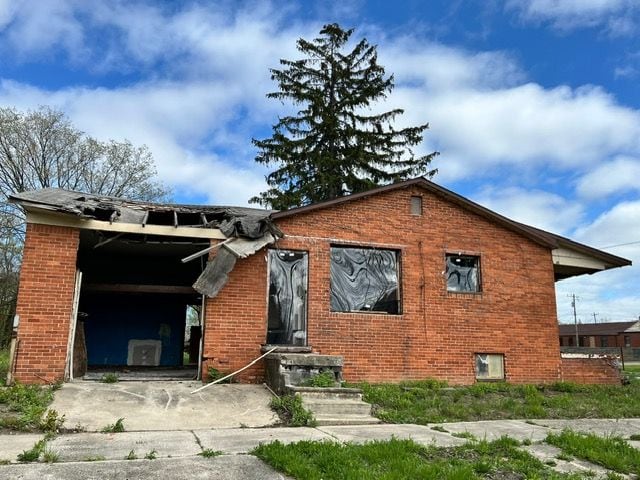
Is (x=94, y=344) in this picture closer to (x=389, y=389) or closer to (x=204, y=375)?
(x=204, y=375)

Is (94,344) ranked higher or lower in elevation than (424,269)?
lower

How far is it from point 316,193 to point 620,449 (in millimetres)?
24386

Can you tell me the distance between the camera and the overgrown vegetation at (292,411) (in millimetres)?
7863

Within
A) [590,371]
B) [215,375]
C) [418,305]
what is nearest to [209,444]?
[215,375]

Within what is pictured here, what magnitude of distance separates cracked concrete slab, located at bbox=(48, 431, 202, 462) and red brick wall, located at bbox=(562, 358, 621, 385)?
10.1 meters

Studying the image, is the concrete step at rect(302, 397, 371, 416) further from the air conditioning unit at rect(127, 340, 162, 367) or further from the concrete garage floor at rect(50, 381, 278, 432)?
the air conditioning unit at rect(127, 340, 162, 367)

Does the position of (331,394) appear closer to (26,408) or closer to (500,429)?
(500,429)

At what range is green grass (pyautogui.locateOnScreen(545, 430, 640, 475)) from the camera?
5.82m

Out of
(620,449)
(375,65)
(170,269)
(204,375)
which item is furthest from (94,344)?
(375,65)

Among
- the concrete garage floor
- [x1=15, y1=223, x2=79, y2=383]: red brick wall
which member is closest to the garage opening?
[x1=15, y1=223, x2=79, y2=383]: red brick wall

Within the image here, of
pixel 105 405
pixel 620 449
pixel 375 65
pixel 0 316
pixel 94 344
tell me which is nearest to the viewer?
pixel 620 449

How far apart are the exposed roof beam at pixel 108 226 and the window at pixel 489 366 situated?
6897 mm

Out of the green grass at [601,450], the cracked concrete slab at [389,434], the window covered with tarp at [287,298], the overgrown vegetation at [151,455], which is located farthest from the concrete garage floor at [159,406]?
the green grass at [601,450]

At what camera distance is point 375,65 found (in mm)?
32562
